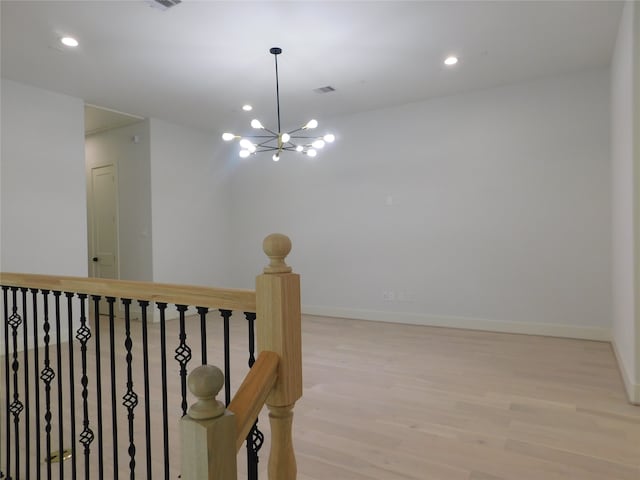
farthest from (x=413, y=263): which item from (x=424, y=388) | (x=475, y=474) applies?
(x=475, y=474)

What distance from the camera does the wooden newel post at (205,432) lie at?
0.79m

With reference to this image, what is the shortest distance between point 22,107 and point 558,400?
603cm

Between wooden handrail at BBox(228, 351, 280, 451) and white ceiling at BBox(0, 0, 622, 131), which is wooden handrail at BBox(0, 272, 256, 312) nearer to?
wooden handrail at BBox(228, 351, 280, 451)

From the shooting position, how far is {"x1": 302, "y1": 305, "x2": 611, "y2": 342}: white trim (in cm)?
457

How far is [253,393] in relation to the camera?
3.24 feet

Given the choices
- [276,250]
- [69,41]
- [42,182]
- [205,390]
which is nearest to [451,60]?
[69,41]

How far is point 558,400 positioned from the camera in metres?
2.94

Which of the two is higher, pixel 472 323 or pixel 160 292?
pixel 160 292

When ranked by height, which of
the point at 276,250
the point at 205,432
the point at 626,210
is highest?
the point at 626,210

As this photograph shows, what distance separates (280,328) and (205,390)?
319 mm

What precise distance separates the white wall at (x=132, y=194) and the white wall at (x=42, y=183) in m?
0.96

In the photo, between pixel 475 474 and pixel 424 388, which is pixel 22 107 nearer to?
pixel 424 388

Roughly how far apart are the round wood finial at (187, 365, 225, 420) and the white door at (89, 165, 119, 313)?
20.9 ft

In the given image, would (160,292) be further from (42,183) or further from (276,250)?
(42,183)
